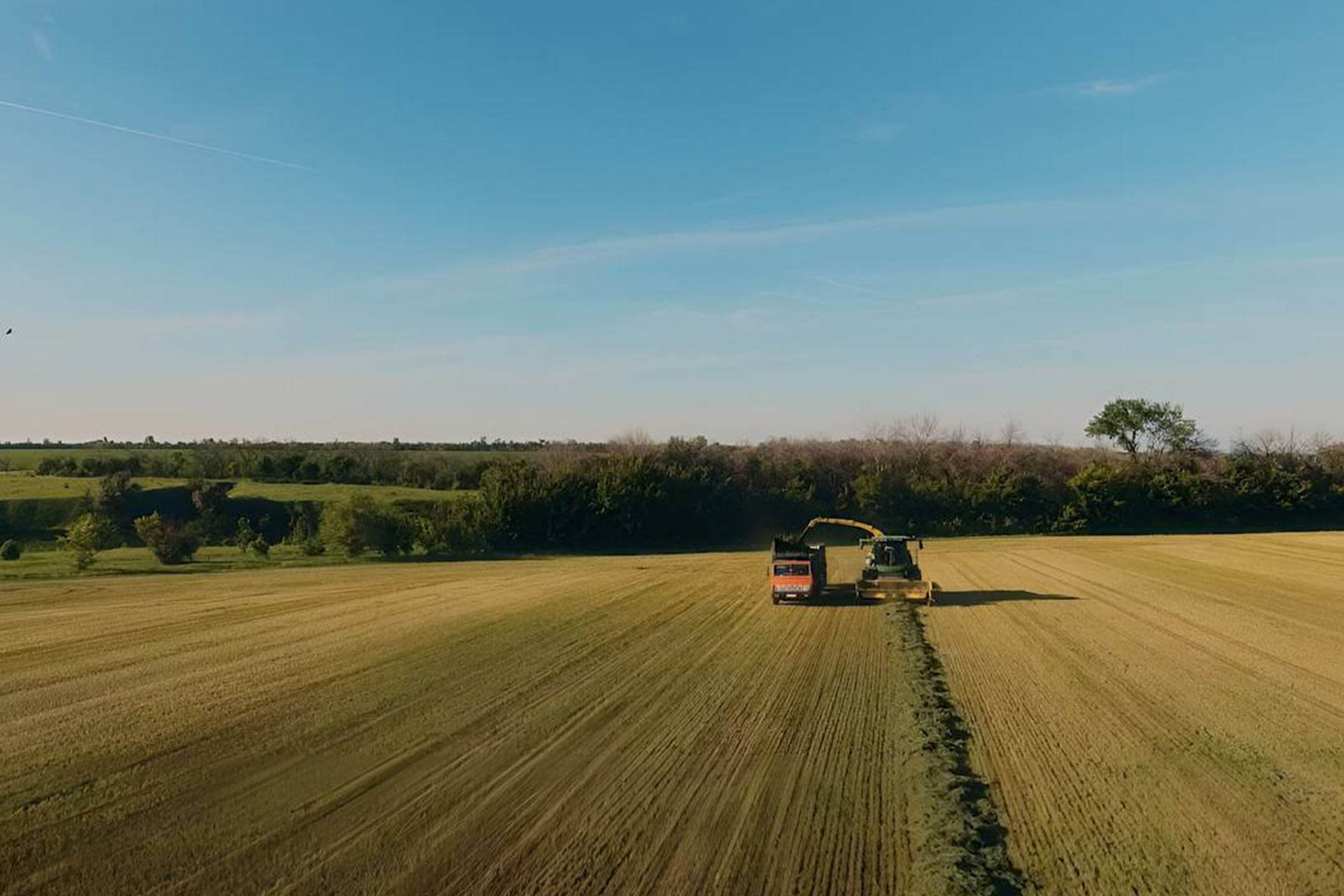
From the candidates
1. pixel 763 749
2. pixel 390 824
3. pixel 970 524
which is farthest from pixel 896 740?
pixel 970 524

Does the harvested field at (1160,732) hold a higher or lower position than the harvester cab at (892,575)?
lower

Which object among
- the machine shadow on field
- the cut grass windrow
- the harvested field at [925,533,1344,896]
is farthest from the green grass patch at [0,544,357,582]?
the cut grass windrow

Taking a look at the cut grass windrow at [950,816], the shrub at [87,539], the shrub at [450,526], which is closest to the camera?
the cut grass windrow at [950,816]

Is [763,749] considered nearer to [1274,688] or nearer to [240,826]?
[240,826]

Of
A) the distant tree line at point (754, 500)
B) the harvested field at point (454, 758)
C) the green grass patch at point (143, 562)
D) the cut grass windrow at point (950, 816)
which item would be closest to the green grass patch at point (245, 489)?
the distant tree line at point (754, 500)

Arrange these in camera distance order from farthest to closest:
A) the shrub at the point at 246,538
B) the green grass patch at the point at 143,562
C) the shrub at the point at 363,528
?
the shrub at the point at 246,538
the shrub at the point at 363,528
the green grass patch at the point at 143,562

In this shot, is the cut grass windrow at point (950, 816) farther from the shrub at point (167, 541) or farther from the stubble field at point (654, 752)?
the shrub at point (167, 541)

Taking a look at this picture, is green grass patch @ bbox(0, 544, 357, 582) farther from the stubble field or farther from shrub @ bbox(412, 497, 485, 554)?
the stubble field

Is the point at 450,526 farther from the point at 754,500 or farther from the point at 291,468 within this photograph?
the point at 291,468
